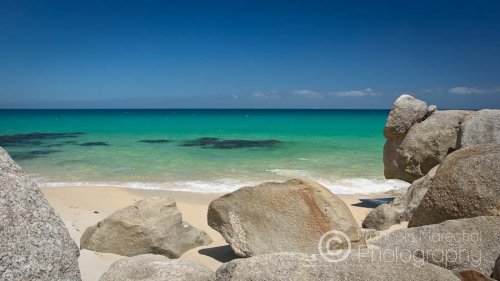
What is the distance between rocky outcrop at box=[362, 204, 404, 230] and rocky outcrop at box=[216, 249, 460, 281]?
409cm

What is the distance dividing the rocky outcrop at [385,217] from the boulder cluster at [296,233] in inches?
0.7

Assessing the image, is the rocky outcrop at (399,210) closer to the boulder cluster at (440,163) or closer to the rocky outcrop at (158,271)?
the boulder cluster at (440,163)

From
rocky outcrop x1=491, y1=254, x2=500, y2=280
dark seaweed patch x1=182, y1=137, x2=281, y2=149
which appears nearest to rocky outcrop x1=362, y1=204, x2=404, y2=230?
rocky outcrop x1=491, y1=254, x2=500, y2=280

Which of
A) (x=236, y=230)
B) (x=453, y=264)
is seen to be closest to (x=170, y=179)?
(x=236, y=230)

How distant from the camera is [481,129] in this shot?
23.6 ft

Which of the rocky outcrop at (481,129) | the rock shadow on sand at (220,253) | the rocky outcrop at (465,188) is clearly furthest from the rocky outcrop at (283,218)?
the rocky outcrop at (481,129)

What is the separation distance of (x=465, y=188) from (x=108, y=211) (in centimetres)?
676

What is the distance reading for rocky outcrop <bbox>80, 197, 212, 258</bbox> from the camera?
5180mm

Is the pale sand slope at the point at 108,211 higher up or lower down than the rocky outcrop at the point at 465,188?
lower down

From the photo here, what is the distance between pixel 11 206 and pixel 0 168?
0.24 metres

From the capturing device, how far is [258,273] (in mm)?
2541

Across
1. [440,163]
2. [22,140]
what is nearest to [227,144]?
[22,140]

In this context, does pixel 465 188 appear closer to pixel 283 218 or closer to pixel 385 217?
pixel 283 218

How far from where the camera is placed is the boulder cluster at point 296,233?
2246 mm
